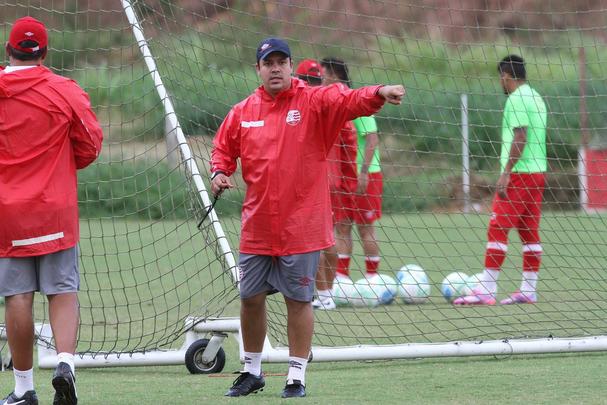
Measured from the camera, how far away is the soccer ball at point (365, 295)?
361 inches

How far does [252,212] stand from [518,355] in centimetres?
220

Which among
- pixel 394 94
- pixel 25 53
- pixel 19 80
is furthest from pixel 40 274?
pixel 394 94

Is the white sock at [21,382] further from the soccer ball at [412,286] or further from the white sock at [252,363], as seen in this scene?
the soccer ball at [412,286]

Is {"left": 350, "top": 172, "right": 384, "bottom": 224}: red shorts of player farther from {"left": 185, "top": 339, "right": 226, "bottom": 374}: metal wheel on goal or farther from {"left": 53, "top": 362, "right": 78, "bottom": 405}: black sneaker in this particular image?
{"left": 53, "top": 362, "right": 78, "bottom": 405}: black sneaker

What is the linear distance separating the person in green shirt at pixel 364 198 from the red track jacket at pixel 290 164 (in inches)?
137

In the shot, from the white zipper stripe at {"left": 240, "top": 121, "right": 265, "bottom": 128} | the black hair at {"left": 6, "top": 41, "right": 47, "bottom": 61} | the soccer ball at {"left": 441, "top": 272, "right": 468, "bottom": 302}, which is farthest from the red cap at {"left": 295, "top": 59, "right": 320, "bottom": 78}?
the black hair at {"left": 6, "top": 41, "right": 47, "bottom": 61}

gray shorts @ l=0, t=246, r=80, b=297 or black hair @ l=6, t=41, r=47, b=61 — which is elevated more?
black hair @ l=6, t=41, r=47, b=61

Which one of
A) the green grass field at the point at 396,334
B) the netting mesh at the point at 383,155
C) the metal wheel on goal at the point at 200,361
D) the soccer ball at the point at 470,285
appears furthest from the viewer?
the soccer ball at the point at 470,285

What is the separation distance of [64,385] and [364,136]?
515 cm

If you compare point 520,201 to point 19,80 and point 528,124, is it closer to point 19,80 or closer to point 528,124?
point 528,124

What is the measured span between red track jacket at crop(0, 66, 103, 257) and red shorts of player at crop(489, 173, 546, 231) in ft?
15.6

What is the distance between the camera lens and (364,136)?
9977mm

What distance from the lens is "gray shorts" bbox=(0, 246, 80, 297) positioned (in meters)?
5.51

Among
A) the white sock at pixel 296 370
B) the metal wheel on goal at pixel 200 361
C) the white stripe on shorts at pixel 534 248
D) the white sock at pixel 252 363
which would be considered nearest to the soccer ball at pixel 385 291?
the white stripe on shorts at pixel 534 248
